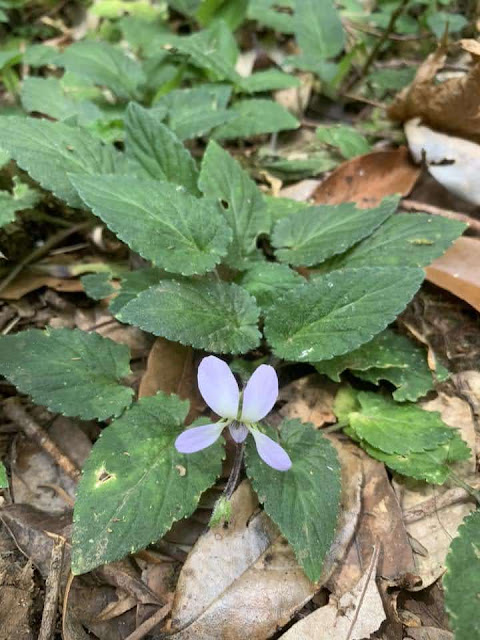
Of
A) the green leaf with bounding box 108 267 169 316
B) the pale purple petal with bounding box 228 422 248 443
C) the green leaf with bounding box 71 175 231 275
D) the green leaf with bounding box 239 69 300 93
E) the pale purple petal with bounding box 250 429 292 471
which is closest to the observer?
the pale purple petal with bounding box 250 429 292 471

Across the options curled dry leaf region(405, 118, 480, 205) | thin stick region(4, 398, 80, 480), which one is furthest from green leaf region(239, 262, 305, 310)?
curled dry leaf region(405, 118, 480, 205)

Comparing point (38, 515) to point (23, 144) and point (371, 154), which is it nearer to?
point (23, 144)

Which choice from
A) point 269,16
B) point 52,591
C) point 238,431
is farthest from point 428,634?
point 269,16

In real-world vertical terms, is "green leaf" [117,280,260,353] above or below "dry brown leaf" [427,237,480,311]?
above

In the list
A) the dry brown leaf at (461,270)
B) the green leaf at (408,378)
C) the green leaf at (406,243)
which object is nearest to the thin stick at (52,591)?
the green leaf at (408,378)

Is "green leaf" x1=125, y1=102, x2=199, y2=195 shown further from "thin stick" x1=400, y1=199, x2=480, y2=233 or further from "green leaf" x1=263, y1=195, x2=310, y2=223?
"thin stick" x1=400, y1=199, x2=480, y2=233

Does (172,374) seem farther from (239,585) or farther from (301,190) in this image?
(301,190)

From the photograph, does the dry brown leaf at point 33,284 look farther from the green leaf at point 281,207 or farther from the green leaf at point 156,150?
the green leaf at point 281,207
